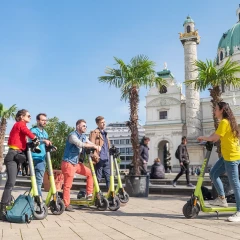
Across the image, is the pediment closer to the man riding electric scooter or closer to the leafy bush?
the leafy bush

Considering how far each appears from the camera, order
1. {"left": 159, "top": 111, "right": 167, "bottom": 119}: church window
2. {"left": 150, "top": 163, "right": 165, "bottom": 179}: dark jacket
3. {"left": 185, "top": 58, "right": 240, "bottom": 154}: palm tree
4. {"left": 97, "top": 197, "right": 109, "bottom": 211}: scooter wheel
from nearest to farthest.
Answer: {"left": 97, "top": 197, "right": 109, "bottom": 211}: scooter wheel
{"left": 185, "top": 58, "right": 240, "bottom": 154}: palm tree
{"left": 150, "top": 163, "right": 165, "bottom": 179}: dark jacket
{"left": 159, "top": 111, "right": 167, "bottom": 119}: church window

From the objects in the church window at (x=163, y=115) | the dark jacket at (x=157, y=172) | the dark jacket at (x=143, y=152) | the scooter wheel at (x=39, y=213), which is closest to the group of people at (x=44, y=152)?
the scooter wheel at (x=39, y=213)

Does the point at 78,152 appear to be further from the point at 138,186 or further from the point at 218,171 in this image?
the point at 138,186

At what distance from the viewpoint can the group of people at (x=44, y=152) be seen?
15.6 feet

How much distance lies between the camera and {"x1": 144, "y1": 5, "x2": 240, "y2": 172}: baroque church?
4231 centimetres

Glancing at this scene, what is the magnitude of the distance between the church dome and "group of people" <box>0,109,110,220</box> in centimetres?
5186

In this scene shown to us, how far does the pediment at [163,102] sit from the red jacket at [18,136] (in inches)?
1759

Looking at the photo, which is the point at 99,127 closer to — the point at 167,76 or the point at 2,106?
the point at 2,106

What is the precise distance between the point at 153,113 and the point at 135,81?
130 ft

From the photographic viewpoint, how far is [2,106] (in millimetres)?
24016

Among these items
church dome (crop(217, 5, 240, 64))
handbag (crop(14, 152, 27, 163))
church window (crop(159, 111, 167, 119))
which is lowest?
handbag (crop(14, 152, 27, 163))

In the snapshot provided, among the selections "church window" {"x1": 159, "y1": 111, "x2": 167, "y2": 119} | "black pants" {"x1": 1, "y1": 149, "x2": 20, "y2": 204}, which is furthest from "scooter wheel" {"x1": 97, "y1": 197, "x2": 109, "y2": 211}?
"church window" {"x1": 159, "y1": 111, "x2": 167, "y2": 119}

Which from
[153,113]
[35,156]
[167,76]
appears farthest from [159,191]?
[167,76]

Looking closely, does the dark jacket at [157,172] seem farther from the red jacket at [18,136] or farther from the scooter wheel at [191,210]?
the red jacket at [18,136]
